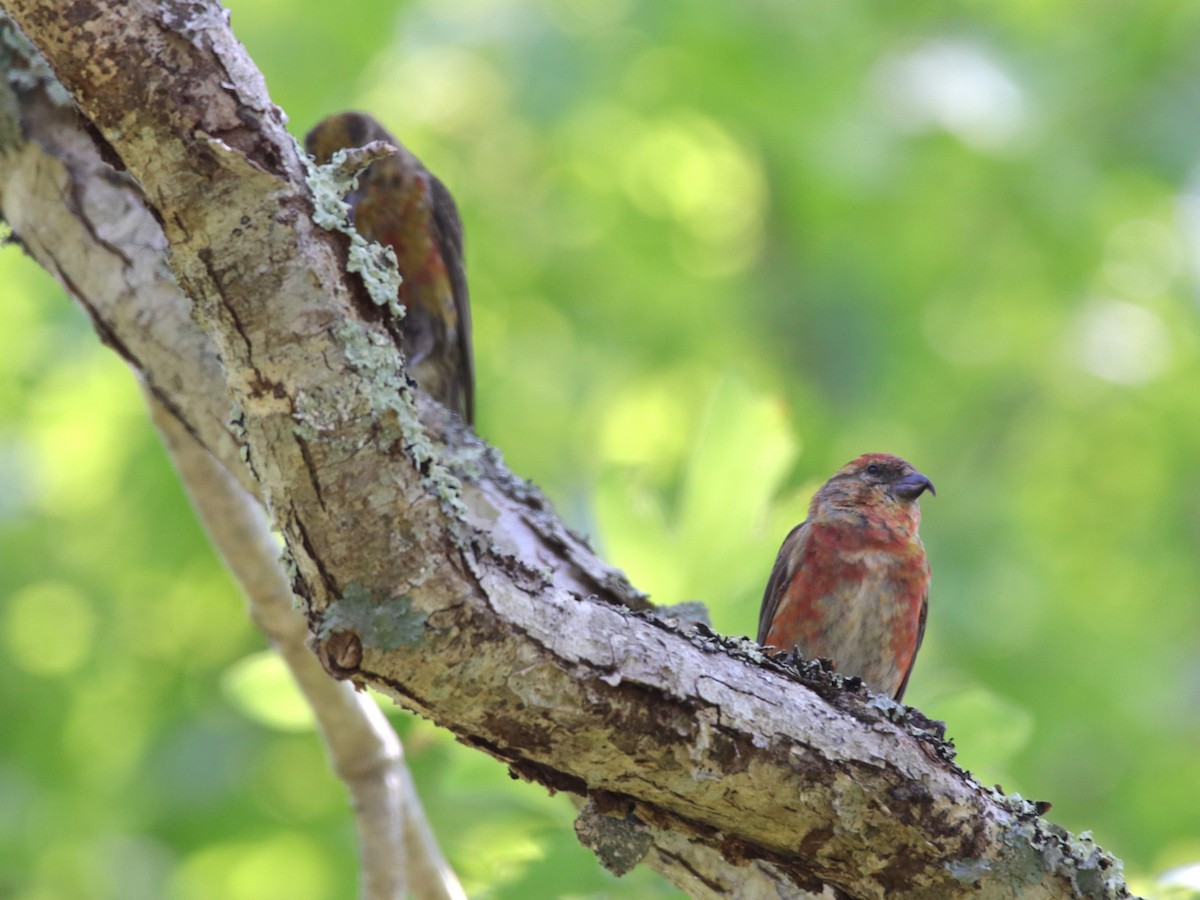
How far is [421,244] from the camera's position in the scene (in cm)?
570

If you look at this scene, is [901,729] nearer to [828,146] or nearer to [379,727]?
[379,727]

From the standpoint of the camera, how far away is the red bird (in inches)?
193

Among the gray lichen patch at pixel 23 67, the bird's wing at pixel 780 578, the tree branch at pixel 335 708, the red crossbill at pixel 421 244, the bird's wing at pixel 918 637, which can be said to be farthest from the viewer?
the red crossbill at pixel 421 244

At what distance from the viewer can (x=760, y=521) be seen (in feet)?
12.6

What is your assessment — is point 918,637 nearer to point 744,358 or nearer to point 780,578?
point 780,578

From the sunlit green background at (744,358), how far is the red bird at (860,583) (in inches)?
30.6

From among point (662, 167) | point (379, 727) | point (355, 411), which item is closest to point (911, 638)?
point (379, 727)

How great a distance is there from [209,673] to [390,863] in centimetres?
314

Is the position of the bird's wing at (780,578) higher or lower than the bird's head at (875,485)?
lower

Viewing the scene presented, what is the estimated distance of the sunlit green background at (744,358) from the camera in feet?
21.4

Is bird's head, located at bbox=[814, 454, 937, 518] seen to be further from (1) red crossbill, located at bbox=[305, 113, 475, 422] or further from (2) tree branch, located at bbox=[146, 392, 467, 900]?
(2) tree branch, located at bbox=[146, 392, 467, 900]

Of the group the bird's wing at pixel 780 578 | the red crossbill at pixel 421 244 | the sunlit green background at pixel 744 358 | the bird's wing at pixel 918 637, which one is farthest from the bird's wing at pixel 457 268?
the bird's wing at pixel 918 637

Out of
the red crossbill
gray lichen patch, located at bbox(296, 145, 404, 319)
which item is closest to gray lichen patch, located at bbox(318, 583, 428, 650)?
gray lichen patch, located at bbox(296, 145, 404, 319)

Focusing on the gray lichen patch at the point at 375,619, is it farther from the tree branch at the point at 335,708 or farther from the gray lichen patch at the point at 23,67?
the gray lichen patch at the point at 23,67
